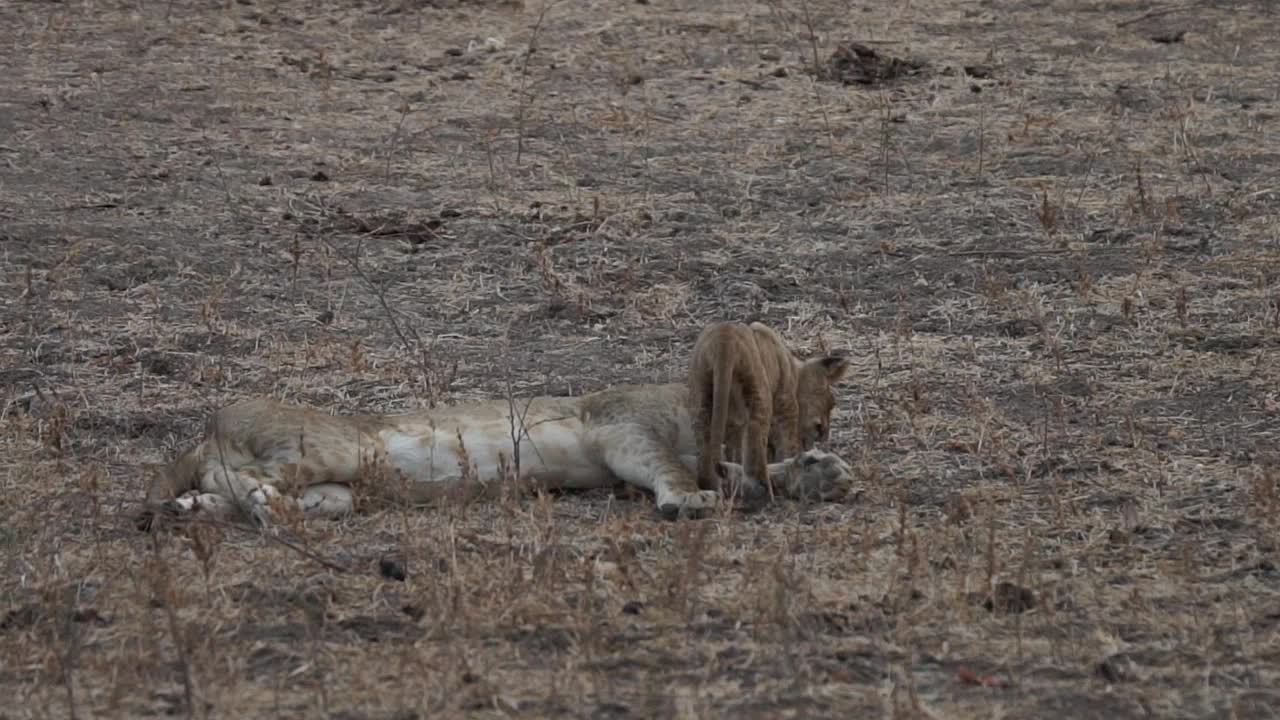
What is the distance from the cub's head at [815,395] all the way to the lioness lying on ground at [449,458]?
15.5 inches

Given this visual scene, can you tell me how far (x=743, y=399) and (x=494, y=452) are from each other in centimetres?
80

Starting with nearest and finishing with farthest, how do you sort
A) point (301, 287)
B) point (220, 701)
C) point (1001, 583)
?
point (220, 701), point (1001, 583), point (301, 287)

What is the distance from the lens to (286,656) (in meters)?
5.34

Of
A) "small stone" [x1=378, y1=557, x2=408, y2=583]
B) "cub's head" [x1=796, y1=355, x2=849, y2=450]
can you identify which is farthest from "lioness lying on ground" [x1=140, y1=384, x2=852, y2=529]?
"small stone" [x1=378, y1=557, x2=408, y2=583]

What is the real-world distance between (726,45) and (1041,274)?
432 centimetres

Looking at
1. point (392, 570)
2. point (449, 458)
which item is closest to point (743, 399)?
point (449, 458)

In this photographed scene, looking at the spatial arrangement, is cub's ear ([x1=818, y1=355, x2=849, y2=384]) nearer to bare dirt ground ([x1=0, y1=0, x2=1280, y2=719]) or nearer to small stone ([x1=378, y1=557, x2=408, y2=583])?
bare dirt ground ([x1=0, y1=0, x2=1280, y2=719])

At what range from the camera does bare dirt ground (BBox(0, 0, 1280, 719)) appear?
5336mm

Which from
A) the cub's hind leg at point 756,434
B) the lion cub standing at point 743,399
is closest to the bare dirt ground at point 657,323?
the cub's hind leg at point 756,434

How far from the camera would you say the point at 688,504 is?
6590 millimetres

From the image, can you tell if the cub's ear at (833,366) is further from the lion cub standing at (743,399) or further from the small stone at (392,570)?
the small stone at (392,570)

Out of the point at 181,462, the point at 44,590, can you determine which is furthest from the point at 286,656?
the point at 181,462

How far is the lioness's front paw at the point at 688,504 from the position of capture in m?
6.58

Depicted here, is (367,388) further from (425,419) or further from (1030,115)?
(1030,115)
